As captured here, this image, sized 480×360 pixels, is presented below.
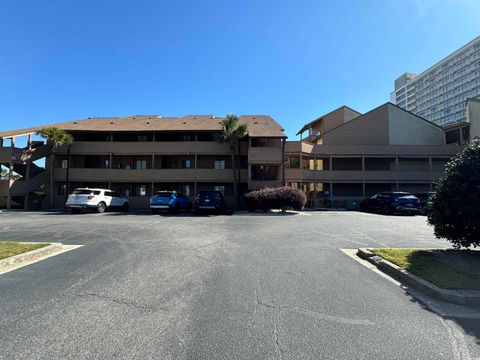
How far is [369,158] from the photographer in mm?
34125

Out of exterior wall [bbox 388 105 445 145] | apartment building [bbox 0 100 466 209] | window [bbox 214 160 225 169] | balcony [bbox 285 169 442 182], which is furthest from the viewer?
exterior wall [bbox 388 105 445 145]

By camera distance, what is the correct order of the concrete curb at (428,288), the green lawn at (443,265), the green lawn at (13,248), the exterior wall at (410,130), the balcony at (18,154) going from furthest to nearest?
the exterior wall at (410,130) < the balcony at (18,154) < the green lawn at (13,248) < the green lawn at (443,265) < the concrete curb at (428,288)

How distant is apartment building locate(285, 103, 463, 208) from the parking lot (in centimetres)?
2363

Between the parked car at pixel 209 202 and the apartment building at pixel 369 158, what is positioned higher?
the apartment building at pixel 369 158

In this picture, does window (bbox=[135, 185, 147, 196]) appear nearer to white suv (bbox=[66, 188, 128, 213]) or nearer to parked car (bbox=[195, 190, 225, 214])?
white suv (bbox=[66, 188, 128, 213])

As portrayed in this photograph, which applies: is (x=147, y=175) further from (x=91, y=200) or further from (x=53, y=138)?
(x=53, y=138)

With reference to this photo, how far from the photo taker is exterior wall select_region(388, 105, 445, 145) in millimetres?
33500

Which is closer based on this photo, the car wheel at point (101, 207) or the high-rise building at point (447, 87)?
the car wheel at point (101, 207)

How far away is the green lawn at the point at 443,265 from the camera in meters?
5.27

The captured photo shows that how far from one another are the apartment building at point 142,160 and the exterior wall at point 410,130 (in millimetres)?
12977

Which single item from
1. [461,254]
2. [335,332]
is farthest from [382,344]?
[461,254]

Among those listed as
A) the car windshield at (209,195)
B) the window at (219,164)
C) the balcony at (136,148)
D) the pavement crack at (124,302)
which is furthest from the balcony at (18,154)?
the pavement crack at (124,302)

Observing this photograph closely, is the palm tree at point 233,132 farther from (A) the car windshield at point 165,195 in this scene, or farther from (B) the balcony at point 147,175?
(A) the car windshield at point 165,195

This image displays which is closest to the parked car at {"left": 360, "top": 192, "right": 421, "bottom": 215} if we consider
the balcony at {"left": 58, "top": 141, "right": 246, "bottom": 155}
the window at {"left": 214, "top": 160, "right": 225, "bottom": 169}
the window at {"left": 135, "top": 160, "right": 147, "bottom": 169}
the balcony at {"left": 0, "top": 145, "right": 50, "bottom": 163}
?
the balcony at {"left": 58, "top": 141, "right": 246, "bottom": 155}
